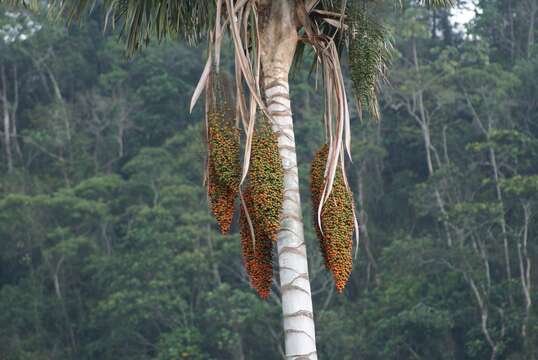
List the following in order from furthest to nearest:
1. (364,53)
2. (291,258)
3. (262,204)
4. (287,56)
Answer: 1. (364,53)
2. (287,56)
3. (291,258)
4. (262,204)

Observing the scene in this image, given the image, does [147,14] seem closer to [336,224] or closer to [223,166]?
[223,166]

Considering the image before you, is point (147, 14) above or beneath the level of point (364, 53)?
above

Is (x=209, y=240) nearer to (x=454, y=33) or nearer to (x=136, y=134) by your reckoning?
(x=136, y=134)

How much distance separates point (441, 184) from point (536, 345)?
6487 mm

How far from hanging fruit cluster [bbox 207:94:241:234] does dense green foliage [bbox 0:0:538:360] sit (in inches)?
826

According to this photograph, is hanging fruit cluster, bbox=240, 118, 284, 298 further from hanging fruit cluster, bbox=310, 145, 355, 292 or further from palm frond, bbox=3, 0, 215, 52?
palm frond, bbox=3, 0, 215, 52

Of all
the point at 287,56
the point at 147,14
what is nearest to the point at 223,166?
the point at 287,56

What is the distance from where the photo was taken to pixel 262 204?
6.85 m

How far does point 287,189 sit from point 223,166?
1.32ft

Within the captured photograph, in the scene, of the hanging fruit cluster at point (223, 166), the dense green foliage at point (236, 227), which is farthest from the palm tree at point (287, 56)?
the dense green foliage at point (236, 227)

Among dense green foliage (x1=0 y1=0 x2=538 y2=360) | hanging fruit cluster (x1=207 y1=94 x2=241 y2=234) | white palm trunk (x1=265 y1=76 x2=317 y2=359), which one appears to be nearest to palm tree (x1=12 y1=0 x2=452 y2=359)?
white palm trunk (x1=265 y1=76 x2=317 y2=359)

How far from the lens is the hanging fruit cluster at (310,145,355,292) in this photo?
6914 mm

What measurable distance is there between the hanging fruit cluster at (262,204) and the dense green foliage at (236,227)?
2111 cm

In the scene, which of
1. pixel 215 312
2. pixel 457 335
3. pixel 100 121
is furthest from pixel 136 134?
pixel 457 335
